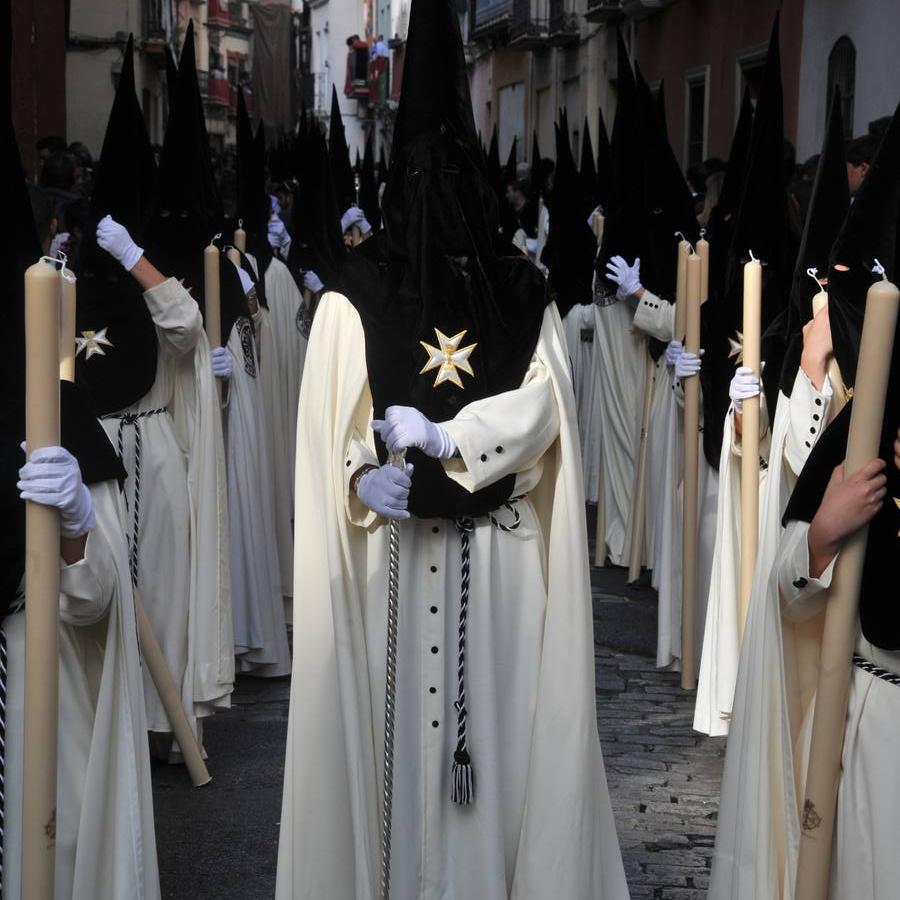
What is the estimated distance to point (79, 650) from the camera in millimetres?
3561

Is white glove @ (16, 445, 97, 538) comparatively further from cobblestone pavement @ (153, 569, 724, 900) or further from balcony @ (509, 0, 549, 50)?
balcony @ (509, 0, 549, 50)

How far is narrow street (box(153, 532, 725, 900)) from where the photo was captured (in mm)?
4949

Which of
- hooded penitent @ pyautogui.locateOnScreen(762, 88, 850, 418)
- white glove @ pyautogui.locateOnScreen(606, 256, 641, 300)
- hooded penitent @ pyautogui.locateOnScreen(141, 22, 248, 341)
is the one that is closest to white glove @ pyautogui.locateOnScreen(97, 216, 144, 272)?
hooded penitent @ pyautogui.locateOnScreen(141, 22, 248, 341)

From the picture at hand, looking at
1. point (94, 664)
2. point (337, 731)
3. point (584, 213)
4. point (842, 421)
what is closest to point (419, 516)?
point (337, 731)

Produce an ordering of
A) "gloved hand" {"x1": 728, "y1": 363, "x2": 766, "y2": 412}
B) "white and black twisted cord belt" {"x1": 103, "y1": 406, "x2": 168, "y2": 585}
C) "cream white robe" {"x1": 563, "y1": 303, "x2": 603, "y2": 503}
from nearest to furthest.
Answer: "gloved hand" {"x1": 728, "y1": 363, "x2": 766, "y2": 412}, "white and black twisted cord belt" {"x1": 103, "y1": 406, "x2": 168, "y2": 585}, "cream white robe" {"x1": 563, "y1": 303, "x2": 603, "y2": 503}

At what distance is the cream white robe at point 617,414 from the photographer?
988cm

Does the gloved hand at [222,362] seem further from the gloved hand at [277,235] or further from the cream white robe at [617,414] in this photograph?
the gloved hand at [277,235]

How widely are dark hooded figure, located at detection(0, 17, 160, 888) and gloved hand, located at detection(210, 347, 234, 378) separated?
3.05m

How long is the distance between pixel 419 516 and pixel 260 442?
367 cm

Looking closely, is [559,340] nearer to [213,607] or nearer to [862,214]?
[862,214]

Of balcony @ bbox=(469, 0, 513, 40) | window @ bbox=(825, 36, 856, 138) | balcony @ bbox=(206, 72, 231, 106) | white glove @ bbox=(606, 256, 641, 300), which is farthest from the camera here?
balcony @ bbox=(206, 72, 231, 106)

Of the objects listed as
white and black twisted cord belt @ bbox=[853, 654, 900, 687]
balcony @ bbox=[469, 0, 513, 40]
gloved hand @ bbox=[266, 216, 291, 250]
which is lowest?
white and black twisted cord belt @ bbox=[853, 654, 900, 687]

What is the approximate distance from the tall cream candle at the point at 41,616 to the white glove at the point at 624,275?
591cm

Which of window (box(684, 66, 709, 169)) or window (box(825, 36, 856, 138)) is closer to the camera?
window (box(825, 36, 856, 138))
